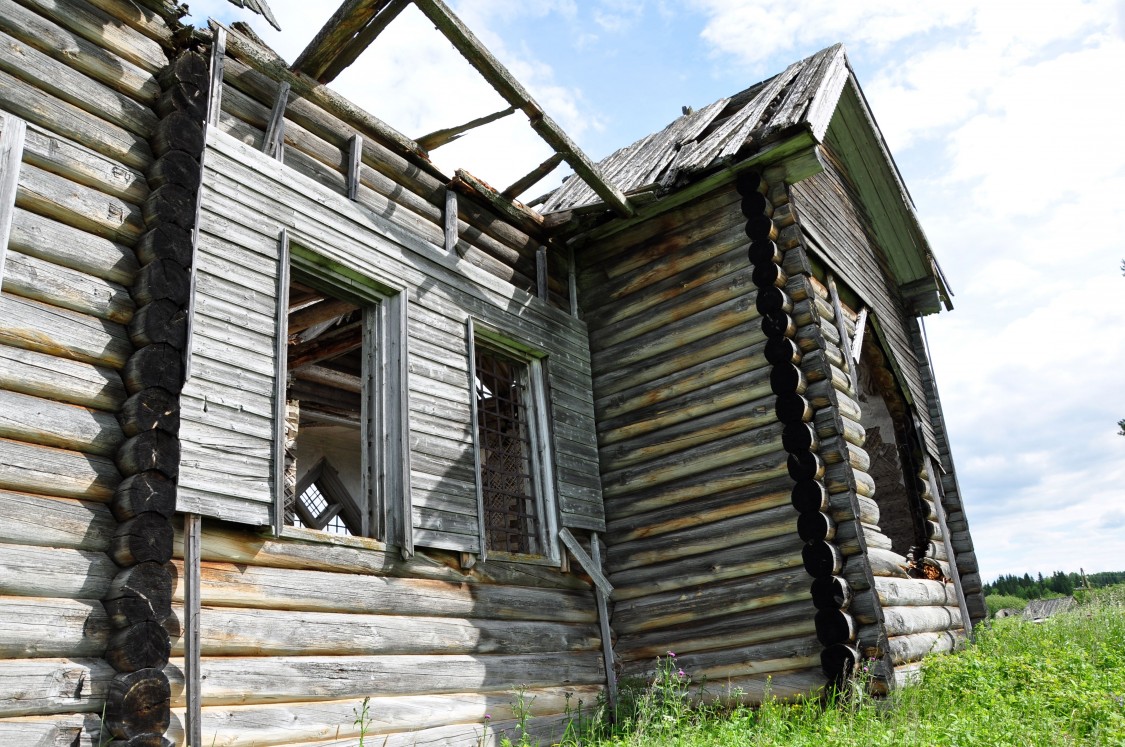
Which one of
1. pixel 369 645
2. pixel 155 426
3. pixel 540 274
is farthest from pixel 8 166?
pixel 540 274

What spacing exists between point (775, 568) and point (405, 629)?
10.3 feet

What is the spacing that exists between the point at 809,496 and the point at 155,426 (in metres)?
4.85

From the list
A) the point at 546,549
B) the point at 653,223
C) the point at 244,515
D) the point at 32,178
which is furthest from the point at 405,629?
the point at 653,223

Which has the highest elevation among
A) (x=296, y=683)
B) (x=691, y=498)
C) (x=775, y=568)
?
(x=691, y=498)

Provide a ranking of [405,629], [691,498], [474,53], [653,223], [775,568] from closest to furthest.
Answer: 1. [405,629]
2. [474,53]
3. [775,568]
4. [691,498]
5. [653,223]

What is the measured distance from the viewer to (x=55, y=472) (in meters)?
3.87

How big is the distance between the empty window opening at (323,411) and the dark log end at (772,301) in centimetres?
376

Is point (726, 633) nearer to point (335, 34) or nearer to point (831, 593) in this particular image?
point (831, 593)

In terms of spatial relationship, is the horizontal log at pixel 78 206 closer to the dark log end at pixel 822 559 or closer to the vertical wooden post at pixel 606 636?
the vertical wooden post at pixel 606 636

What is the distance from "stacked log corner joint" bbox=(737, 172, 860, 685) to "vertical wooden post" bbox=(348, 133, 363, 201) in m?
3.56

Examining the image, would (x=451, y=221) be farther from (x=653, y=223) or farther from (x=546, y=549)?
(x=546, y=549)

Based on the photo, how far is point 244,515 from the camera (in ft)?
15.3

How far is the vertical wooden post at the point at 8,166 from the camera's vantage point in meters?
3.95

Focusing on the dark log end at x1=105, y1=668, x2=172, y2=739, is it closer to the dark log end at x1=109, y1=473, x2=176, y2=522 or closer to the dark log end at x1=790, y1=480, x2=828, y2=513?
the dark log end at x1=109, y1=473, x2=176, y2=522
